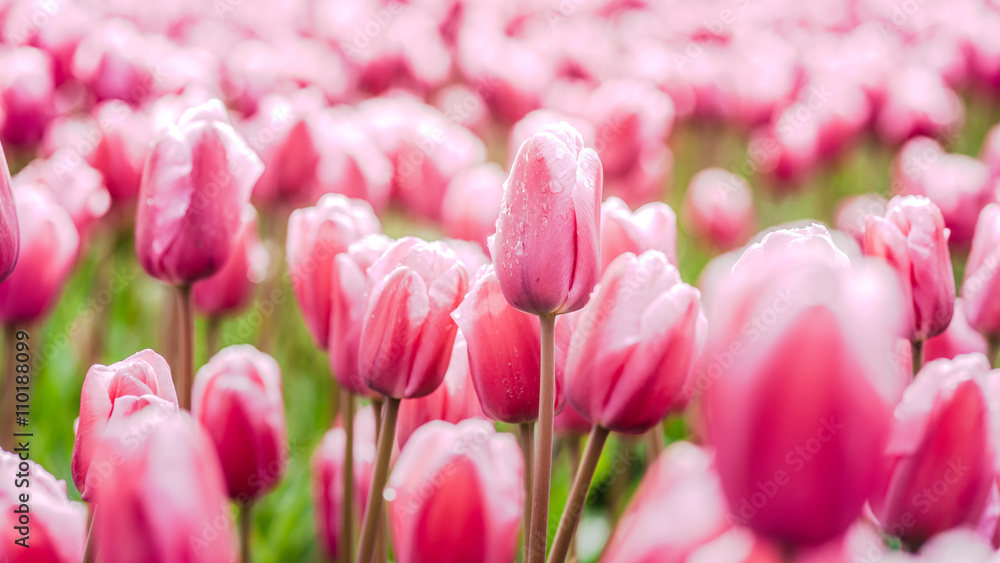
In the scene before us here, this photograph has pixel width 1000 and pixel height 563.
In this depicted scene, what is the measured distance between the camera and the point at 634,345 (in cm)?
49

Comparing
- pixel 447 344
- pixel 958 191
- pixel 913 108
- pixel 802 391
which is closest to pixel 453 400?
pixel 447 344

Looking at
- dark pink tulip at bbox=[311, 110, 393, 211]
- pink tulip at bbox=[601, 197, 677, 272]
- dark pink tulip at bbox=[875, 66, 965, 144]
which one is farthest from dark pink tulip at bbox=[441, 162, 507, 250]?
dark pink tulip at bbox=[875, 66, 965, 144]

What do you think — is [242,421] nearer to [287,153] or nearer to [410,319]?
[410,319]

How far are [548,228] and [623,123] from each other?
0.97 metres

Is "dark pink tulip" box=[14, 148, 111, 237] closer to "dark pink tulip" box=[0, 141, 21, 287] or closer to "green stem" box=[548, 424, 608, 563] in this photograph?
"dark pink tulip" box=[0, 141, 21, 287]

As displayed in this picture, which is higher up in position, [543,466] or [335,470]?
[543,466]

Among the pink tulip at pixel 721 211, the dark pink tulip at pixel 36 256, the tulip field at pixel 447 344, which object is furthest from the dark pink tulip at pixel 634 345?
the pink tulip at pixel 721 211

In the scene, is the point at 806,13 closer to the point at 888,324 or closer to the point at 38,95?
the point at 38,95

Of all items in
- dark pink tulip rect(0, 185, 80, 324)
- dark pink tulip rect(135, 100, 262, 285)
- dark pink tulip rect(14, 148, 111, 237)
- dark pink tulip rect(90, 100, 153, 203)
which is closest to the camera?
dark pink tulip rect(135, 100, 262, 285)

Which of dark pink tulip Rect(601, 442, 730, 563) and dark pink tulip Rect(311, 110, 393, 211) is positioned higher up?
dark pink tulip Rect(601, 442, 730, 563)

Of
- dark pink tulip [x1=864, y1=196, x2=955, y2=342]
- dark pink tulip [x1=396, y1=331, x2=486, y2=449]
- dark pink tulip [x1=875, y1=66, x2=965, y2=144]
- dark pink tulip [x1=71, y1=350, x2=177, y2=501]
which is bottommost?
dark pink tulip [x1=875, y1=66, x2=965, y2=144]

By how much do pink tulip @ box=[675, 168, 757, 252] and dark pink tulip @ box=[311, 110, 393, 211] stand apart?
0.85 m

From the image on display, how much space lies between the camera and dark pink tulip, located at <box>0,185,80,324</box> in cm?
74

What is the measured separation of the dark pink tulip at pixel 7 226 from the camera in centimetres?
54
